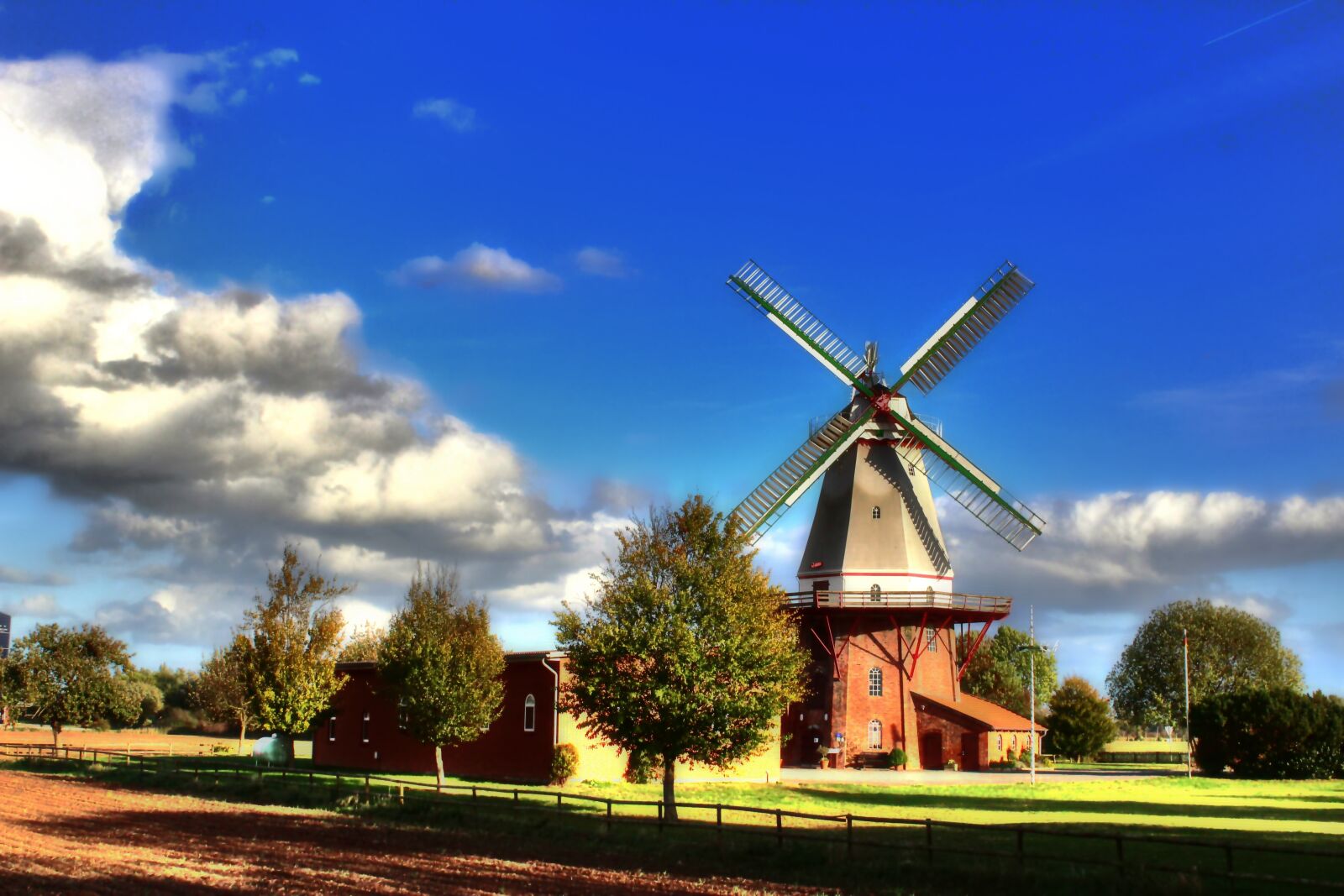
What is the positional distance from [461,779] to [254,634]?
9.07 m

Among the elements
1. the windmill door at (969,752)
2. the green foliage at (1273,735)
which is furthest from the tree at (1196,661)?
the windmill door at (969,752)

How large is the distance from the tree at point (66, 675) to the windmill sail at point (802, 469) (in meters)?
31.1

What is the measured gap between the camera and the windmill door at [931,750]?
5819 centimetres

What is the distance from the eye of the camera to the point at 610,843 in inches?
1083

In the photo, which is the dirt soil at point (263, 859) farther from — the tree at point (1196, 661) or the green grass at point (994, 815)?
the tree at point (1196, 661)

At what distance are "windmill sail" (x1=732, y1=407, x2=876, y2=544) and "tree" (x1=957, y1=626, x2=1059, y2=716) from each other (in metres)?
35.6

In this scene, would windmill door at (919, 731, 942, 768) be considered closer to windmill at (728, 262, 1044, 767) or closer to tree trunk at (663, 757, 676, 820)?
windmill at (728, 262, 1044, 767)

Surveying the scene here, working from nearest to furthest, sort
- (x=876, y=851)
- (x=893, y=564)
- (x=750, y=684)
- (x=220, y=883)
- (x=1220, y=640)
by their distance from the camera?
(x=220, y=883)
(x=876, y=851)
(x=750, y=684)
(x=893, y=564)
(x=1220, y=640)

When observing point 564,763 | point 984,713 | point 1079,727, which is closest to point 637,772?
point 564,763

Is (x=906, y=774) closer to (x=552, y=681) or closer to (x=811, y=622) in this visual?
(x=811, y=622)

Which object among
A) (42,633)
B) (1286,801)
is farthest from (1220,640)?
(42,633)

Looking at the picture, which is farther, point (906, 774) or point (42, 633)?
point (42, 633)

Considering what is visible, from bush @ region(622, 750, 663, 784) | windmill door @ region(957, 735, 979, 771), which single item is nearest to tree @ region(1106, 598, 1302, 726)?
windmill door @ region(957, 735, 979, 771)

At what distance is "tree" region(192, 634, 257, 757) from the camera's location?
148ft
